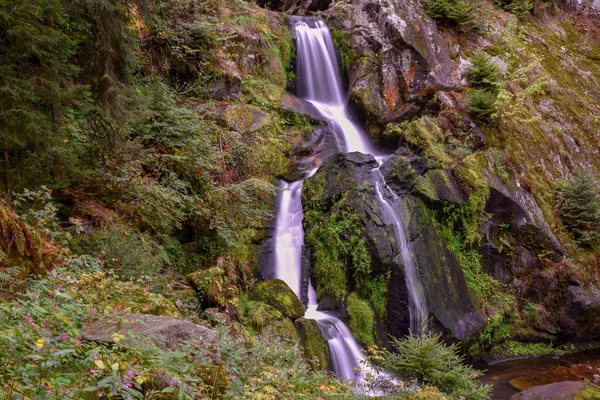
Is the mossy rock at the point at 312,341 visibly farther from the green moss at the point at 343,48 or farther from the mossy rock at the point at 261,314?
the green moss at the point at 343,48

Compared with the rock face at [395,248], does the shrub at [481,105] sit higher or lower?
higher

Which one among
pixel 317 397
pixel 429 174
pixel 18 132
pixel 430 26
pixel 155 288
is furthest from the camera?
pixel 430 26

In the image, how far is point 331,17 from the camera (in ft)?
50.4

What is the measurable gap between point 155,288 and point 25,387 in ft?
10.9

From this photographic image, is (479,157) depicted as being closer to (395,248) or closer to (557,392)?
(395,248)

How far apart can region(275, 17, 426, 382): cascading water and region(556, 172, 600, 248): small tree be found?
6.48 m

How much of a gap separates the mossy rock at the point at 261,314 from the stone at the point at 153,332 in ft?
10.4

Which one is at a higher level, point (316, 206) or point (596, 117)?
point (596, 117)

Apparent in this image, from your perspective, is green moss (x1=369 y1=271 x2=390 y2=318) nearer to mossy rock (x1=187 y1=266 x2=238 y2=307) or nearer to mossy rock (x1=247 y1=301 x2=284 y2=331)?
mossy rock (x1=247 y1=301 x2=284 y2=331)

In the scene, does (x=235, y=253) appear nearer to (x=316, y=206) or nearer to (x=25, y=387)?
(x=316, y=206)

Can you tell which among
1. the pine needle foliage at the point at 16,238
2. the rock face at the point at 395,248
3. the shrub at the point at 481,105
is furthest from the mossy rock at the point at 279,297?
the shrub at the point at 481,105

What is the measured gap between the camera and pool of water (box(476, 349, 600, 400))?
8.83 meters

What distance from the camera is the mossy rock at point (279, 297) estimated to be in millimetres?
7324

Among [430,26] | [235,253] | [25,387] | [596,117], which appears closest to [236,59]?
[235,253]
